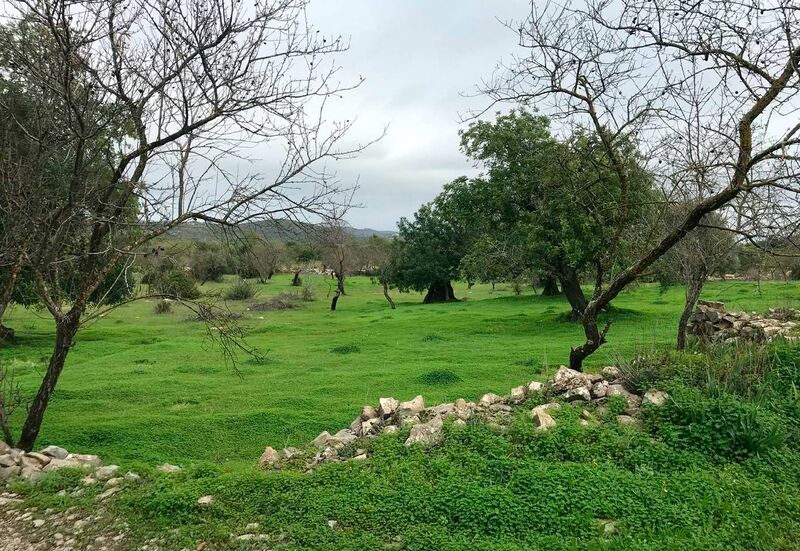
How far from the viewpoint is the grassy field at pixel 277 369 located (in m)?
8.53

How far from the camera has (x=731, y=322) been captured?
43.3ft

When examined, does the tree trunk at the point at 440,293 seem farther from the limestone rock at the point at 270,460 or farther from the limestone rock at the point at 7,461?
the limestone rock at the point at 7,461

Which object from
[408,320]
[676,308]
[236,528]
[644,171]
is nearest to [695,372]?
[644,171]

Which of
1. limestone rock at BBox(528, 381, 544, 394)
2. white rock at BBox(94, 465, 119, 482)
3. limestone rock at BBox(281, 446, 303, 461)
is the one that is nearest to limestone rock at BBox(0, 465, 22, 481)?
white rock at BBox(94, 465, 119, 482)

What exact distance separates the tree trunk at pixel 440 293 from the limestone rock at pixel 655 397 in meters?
31.7

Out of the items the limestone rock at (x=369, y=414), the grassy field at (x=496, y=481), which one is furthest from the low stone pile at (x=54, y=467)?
the limestone rock at (x=369, y=414)

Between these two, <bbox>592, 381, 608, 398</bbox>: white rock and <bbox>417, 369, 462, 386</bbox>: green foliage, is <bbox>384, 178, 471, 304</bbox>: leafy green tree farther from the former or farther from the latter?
<bbox>592, 381, 608, 398</bbox>: white rock

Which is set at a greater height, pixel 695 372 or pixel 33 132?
pixel 33 132

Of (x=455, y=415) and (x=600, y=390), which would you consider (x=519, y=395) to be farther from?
(x=455, y=415)

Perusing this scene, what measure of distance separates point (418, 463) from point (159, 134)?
499cm

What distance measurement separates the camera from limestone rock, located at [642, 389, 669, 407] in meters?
5.71

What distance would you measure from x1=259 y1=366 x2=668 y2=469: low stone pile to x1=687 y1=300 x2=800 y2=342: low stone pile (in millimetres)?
5313

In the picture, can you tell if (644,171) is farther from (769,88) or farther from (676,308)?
(676,308)

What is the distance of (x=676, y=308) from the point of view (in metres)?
24.5
